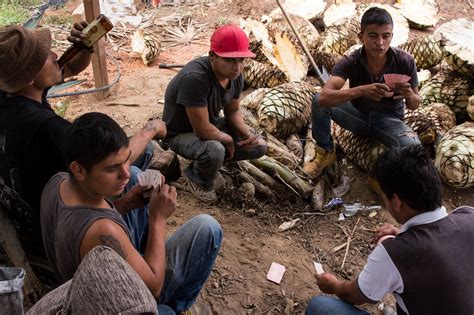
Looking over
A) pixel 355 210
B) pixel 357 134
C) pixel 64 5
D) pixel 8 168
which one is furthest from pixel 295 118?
pixel 64 5

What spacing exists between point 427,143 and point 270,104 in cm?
161

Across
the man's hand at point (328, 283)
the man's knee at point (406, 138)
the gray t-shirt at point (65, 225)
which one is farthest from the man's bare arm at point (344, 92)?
the gray t-shirt at point (65, 225)

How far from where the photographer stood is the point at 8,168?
2174mm

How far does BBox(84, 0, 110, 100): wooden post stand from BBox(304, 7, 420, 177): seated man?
2734mm

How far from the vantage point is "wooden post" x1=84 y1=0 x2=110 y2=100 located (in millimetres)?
5203

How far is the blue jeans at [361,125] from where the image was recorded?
3932 millimetres

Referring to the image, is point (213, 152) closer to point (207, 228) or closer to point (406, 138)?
point (207, 228)

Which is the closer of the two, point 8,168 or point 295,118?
point 8,168

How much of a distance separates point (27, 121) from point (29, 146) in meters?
0.12

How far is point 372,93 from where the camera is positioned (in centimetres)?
369

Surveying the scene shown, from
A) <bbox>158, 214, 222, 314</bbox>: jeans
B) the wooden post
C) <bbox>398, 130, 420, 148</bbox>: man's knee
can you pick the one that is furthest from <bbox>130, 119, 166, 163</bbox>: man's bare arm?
the wooden post

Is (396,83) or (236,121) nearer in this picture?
(396,83)

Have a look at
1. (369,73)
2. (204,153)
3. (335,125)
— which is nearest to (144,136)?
(204,153)

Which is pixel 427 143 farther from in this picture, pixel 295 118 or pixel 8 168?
pixel 8 168
